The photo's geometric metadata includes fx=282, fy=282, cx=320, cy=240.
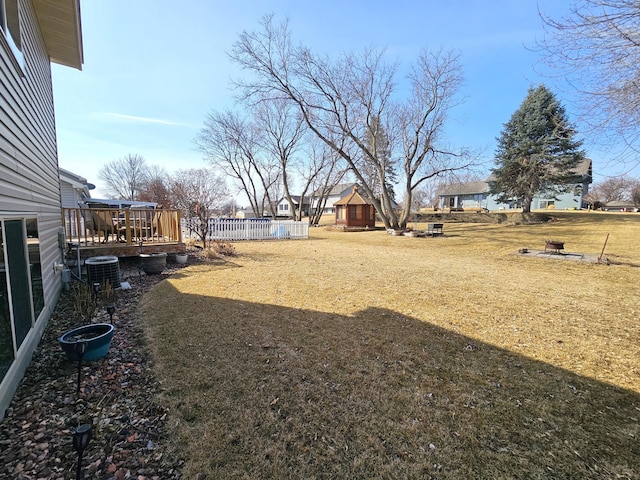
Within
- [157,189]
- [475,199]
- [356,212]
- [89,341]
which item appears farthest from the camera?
[475,199]

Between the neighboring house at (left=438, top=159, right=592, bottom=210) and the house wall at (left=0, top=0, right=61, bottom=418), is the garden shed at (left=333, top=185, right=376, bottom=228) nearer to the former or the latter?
the neighboring house at (left=438, top=159, right=592, bottom=210)

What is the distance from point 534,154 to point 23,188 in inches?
1106

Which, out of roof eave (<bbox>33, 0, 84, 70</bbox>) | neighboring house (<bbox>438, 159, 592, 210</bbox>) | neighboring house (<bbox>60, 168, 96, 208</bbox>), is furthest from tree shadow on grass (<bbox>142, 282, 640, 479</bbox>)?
neighboring house (<bbox>438, 159, 592, 210</bbox>)

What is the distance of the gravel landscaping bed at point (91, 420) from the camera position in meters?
1.77

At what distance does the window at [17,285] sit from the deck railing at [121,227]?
3887 mm

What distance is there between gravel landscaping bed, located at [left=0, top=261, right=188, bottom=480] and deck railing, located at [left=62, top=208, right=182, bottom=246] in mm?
4763

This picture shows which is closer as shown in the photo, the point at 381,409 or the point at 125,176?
the point at 381,409

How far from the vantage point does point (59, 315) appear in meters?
4.29

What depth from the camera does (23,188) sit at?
331 centimetres

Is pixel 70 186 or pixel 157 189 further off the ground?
pixel 157 189

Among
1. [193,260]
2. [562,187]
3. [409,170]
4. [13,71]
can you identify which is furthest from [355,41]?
[562,187]

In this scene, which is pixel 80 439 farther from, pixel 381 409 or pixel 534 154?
pixel 534 154

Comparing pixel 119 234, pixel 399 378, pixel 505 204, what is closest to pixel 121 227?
pixel 119 234

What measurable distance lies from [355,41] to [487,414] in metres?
17.2
